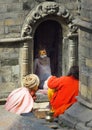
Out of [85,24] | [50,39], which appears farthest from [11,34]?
[85,24]

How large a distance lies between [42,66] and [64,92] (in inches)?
175

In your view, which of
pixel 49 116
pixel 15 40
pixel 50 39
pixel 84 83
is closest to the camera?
pixel 84 83

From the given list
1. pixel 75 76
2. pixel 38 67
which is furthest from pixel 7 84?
pixel 75 76

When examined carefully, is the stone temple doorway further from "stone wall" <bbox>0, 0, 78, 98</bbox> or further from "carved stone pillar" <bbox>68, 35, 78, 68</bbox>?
"stone wall" <bbox>0, 0, 78, 98</bbox>

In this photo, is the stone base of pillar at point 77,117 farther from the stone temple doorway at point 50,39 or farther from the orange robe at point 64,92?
the stone temple doorway at point 50,39

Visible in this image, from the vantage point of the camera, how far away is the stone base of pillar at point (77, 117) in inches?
394

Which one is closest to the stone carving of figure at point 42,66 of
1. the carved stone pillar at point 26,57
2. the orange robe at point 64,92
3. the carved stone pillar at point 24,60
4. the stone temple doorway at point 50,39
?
the stone temple doorway at point 50,39

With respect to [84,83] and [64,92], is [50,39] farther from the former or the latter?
[84,83]

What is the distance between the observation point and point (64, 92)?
433 inches

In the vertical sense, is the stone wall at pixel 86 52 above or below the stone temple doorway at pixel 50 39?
above

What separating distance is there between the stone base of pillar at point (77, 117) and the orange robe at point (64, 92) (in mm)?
273

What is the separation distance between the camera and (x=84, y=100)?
1055cm

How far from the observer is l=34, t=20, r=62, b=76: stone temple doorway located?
50.8 ft

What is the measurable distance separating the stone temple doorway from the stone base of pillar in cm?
488
